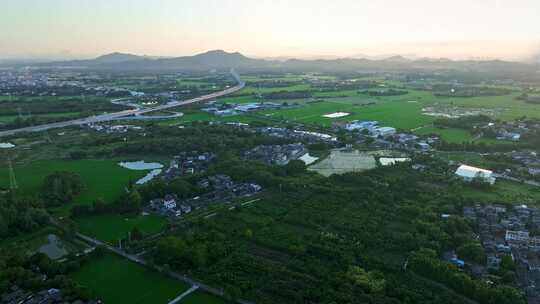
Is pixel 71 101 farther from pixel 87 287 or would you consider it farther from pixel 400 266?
pixel 400 266

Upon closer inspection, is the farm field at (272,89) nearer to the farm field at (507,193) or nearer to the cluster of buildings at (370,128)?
the cluster of buildings at (370,128)

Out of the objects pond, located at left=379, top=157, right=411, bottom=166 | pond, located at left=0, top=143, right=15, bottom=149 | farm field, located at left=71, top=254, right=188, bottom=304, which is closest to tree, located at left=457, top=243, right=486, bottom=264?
farm field, located at left=71, top=254, right=188, bottom=304

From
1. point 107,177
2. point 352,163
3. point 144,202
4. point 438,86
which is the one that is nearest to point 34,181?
point 107,177

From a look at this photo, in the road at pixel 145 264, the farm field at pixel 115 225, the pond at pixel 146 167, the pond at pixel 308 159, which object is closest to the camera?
the road at pixel 145 264

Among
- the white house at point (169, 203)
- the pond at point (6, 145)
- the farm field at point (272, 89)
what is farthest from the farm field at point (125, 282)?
the farm field at point (272, 89)

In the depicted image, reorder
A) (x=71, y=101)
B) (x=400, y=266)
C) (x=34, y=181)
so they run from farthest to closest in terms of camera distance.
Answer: (x=71, y=101), (x=34, y=181), (x=400, y=266)
